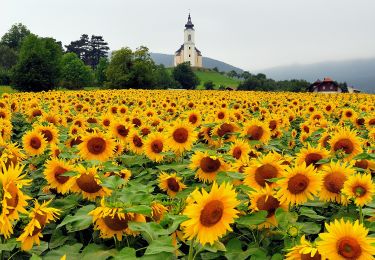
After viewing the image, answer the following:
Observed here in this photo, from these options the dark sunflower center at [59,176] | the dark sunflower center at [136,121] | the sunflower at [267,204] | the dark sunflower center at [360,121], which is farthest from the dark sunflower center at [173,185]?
the dark sunflower center at [360,121]

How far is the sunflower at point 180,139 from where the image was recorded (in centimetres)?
537

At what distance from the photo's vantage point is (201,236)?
8.45 ft

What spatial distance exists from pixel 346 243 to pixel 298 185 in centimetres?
91

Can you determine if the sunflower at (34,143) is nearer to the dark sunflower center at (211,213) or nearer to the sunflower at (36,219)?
the sunflower at (36,219)

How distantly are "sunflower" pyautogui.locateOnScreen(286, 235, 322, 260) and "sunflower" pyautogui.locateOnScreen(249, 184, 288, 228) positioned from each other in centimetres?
64

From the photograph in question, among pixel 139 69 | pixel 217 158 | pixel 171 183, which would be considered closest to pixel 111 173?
pixel 171 183

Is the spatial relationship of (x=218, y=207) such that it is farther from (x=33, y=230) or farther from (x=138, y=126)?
(x=138, y=126)

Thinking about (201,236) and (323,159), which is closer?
(201,236)

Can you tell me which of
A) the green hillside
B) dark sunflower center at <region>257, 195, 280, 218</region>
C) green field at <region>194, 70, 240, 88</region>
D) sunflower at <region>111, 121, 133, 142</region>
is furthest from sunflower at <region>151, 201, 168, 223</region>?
green field at <region>194, 70, 240, 88</region>

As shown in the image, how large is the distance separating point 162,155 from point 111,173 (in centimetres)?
122

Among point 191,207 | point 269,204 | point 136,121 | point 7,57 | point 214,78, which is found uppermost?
point 7,57

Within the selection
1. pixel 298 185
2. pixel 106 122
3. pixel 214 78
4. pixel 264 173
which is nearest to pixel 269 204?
pixel 298 185

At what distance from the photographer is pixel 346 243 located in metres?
2.30

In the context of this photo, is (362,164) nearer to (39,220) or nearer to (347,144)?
(347,144)
